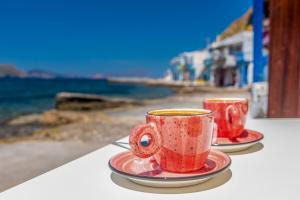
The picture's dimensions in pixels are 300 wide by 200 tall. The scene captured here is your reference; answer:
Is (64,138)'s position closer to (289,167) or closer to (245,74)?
(289,167)

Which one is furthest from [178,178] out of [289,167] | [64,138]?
[64,138]

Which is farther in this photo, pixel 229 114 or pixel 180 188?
pixel 229 114

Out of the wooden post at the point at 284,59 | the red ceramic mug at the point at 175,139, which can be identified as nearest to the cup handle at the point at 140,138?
the red ceramic mug at the point at 175,139

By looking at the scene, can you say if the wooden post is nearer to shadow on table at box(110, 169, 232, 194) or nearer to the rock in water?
shadow on table at box(110, 169, 232, 194)

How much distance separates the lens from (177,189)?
0.37 meters

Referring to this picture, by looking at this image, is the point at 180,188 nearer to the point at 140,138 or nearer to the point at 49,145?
the point at 140,138

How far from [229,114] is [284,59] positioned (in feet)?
2.86

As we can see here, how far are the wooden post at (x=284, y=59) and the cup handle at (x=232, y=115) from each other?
843mm

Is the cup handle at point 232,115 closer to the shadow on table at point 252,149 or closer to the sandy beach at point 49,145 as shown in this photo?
the shadow on table at point 252,149

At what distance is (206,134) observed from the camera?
406 mm

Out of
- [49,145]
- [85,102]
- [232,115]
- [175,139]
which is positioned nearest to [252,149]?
[232,115]

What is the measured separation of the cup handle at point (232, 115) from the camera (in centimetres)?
55

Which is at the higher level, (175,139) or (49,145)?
(175,139)

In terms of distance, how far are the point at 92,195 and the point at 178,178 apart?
10cm
